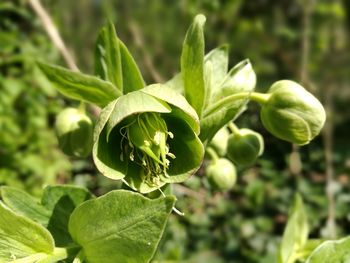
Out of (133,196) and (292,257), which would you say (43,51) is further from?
(133,196)

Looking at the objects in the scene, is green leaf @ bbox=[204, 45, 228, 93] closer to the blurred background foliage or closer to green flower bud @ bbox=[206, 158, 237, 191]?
green flower bud @ bbox=[206, 158, 237, 191]

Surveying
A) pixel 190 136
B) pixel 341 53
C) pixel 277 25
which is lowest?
pixel 341 53

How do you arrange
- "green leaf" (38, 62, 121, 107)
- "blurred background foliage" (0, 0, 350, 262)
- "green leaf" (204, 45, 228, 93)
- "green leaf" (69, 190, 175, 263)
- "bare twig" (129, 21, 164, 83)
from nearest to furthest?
"green leaf" (69, 190, 175, 263)
"green leaf" (38, 62, 121, 107)
"green leaf" (204, 45, 228, 93)
"bare twig" (129, 21, 164, 83)
"blurred background foliage" (0, 0, 350, 262)

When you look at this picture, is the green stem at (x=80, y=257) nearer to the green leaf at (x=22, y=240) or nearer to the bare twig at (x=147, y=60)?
the green leaf at (x=22, y=240)

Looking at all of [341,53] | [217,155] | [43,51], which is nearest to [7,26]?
[43,51]

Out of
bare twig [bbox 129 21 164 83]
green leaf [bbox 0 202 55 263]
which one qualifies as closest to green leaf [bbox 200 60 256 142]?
green leaf [bbox 0 202 55 263]

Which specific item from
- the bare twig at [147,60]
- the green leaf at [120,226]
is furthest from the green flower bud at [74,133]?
the bare twig at [147,60]
